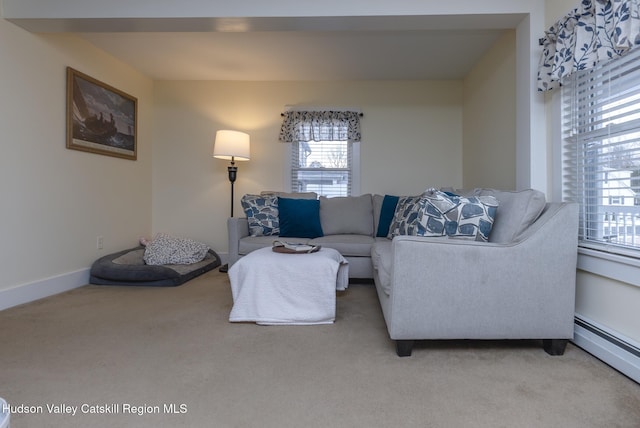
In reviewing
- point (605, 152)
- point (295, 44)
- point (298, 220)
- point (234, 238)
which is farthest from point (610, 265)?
point (295, 44)

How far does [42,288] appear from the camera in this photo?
2.83m

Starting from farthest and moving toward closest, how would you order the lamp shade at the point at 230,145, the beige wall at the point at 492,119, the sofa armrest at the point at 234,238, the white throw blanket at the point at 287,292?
1. the lamp shade at the point at 230,145
2. the sofa armrest at the point at 234,238
3. the beige wall at the point at 492,119
4. the white throw blanket at the point at 287,292

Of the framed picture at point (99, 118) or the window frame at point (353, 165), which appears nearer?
the framed picture at point (99, 118)

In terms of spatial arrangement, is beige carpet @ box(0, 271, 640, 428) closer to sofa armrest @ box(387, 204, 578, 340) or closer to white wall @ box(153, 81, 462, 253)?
sofa armrest @ box(387, 204, 578, 340)

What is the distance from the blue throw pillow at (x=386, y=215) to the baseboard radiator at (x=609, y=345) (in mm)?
1826

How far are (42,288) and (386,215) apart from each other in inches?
122

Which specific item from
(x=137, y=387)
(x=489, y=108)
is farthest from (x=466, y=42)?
(x=137, y=387)

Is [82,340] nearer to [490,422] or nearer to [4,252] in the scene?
[4,252]

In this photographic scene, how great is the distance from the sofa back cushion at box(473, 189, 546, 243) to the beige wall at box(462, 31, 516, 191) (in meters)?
1.09

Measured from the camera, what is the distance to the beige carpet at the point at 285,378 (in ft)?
4.18

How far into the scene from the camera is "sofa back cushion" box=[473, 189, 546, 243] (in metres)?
1.87

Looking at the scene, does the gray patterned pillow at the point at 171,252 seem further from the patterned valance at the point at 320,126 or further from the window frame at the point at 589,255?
the window frame at the point at 589,255

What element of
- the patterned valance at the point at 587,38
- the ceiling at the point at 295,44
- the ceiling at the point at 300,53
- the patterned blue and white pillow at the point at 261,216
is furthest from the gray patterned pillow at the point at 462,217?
the patterned blue and white pillow at the point at 261,216

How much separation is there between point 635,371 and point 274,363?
63.0 inches
